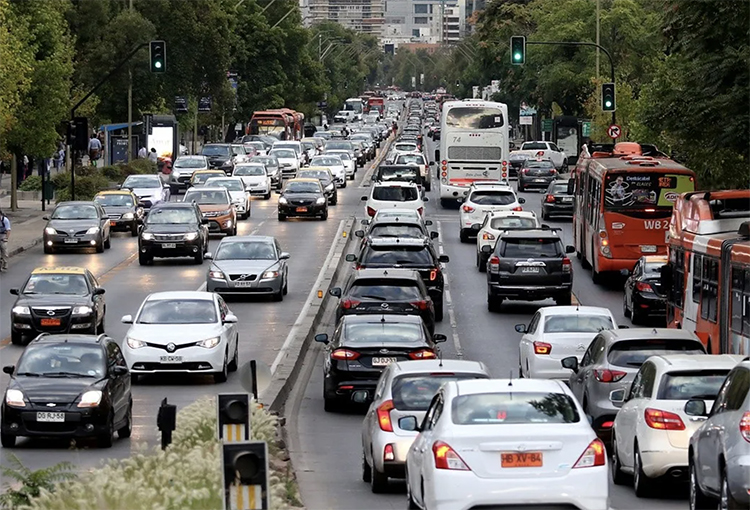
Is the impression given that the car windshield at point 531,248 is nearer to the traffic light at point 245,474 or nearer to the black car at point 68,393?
the black car at point 68,393

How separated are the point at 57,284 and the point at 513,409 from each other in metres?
21.0

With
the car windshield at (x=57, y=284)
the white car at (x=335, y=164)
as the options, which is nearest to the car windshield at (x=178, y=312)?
the car windshield at (x=57, y=284)

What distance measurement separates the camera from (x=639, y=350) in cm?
2100

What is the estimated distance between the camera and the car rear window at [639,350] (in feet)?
68.6

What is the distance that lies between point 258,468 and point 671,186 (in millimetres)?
30774

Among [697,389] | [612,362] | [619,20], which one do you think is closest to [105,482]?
[697,389]

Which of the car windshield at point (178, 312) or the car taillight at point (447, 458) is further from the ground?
the car taillight at point (447, 458)

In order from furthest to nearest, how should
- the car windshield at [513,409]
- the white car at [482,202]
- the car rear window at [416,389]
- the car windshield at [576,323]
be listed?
1. the white car at [482,202]
2. the car windshield at [576,323]
3. the car rear window at [416,389]
4. the car windshield at [513,409]

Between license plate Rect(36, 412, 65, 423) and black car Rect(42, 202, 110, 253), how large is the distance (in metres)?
28.4

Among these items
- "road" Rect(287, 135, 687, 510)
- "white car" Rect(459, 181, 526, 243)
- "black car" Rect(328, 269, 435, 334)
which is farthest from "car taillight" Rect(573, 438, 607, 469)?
"white car" Rect(459, 181, 526, 243)

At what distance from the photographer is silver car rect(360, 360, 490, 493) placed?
1738 cm

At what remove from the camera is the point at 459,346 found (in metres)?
32.9

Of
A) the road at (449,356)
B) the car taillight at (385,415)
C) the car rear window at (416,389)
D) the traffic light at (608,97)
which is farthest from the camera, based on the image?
the traffic light at (608,97)

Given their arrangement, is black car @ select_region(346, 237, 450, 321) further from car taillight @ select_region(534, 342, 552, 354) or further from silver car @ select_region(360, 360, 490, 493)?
silver car @ select_region(360, 360, 490, 493)
